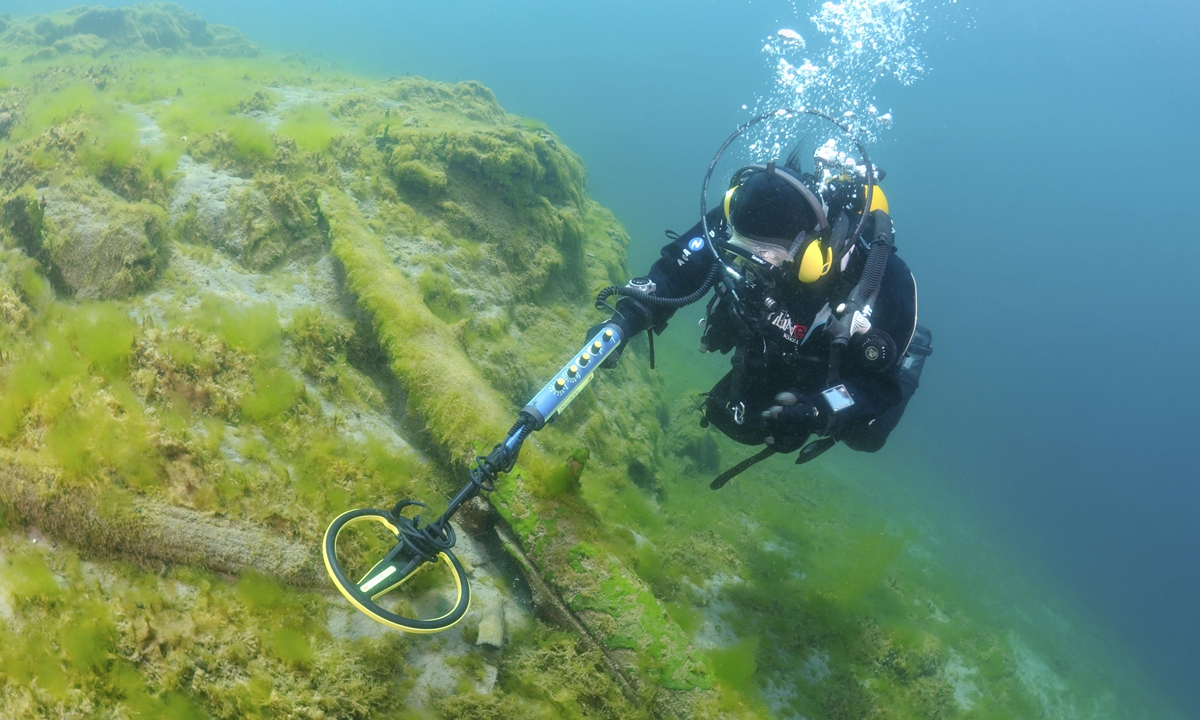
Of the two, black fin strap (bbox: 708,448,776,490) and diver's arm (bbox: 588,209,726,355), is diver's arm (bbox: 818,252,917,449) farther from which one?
diver's arm (bbox: 588,209,726,355)

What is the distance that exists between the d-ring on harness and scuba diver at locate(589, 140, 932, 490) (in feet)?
3.59

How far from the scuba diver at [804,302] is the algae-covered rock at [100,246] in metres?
3.32

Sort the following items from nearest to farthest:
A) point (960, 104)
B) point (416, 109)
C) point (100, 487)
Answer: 1. point (100, 487)
2. point (416, 109)
3. point (960, 104)

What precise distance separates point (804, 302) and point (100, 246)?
5.01 m

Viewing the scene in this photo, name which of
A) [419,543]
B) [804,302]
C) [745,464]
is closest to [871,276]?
[804,302]

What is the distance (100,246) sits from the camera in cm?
345

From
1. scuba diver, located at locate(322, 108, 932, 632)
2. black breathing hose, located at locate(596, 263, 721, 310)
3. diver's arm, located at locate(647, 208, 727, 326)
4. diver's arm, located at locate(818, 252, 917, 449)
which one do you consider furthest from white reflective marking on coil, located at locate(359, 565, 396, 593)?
diver's arm, located at locate(818, 252, 917, 449)

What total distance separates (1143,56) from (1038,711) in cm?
10107

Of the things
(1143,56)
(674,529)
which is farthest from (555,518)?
(1143,56)

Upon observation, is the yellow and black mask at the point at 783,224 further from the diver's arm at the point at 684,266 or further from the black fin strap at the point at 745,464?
the black fin strap at the point at 745,464

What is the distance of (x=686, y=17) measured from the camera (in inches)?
4464

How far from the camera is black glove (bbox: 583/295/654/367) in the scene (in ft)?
11.8

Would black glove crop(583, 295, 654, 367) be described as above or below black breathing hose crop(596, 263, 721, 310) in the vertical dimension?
below

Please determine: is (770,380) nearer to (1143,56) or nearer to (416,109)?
(416,109)
